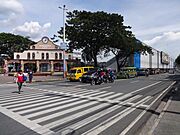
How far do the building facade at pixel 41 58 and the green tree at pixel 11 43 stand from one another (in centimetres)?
940

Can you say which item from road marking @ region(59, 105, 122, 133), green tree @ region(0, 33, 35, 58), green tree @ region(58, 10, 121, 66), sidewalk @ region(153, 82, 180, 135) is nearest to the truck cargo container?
green tree @ region(58, 10, 121, 66)

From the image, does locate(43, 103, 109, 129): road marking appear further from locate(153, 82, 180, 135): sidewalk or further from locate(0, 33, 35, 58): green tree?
locate(0, 33, 35, 58): green tree

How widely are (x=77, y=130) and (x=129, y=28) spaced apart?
52526 mm

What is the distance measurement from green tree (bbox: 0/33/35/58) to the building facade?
30.9ft

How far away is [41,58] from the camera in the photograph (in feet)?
277

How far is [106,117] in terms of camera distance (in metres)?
10.6

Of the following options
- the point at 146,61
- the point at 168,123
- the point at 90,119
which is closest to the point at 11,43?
the point at 146,61

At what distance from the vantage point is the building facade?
269 ft

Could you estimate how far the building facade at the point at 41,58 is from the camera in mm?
82125

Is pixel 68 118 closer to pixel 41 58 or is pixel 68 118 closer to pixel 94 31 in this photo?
pixel 94 31

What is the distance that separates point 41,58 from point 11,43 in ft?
48.2

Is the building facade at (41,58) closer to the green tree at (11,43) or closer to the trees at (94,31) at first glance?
the green tree at (11,43)

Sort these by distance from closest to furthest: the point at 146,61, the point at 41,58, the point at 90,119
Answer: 1. the point at 90,119
2. the point at 41,58
3. the point at 146,61

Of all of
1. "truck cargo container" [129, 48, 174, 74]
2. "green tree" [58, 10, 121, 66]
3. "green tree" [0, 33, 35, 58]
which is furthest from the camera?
"green tree" [0, 33, 35, 58]
